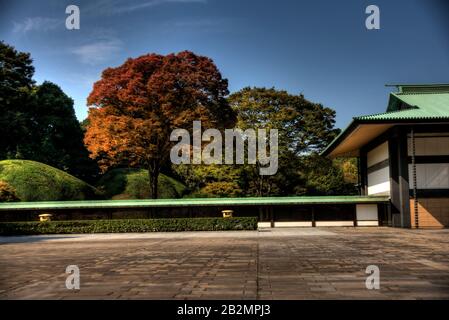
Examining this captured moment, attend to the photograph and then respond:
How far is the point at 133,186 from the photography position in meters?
40.3

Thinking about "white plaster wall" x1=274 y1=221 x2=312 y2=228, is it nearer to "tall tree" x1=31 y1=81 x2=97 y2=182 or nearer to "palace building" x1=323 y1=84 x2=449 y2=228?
"palace building" x1=323 y1=84 x2=449 y2=228

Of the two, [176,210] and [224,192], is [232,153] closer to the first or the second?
[224,192]

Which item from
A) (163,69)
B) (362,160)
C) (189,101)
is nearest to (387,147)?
(362,160)

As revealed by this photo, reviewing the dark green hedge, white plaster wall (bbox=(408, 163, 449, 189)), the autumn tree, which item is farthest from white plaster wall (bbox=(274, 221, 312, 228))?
the autumn tree

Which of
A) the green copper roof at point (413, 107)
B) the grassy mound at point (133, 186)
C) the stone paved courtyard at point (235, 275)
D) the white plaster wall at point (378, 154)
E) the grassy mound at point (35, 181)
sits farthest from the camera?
the grassy mound at point (133, 186)

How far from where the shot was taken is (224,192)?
4075 centimetres

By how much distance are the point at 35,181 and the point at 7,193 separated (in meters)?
2.29

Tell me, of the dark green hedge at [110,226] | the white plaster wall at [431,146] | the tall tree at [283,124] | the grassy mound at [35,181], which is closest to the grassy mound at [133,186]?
the grassy mound at [35,181]

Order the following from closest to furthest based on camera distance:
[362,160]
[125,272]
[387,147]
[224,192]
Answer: [125,272] < [387,147] < [362,160] < [224,192]

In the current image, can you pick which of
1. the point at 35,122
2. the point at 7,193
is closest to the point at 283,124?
the point at 7,193

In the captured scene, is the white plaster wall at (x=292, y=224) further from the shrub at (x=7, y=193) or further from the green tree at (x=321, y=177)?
the shrub at (x=7, y=193)

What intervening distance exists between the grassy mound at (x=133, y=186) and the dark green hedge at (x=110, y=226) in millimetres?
10831

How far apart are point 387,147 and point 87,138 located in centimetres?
2263

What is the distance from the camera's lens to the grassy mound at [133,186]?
4012 centimetres
